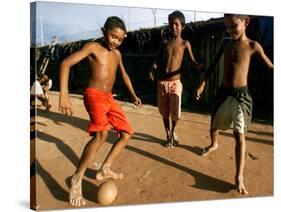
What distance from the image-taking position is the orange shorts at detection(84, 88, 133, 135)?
400 cm

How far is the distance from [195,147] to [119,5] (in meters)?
1.80

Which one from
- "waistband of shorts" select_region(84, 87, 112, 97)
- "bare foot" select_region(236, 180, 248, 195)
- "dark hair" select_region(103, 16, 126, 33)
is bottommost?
"bare foot" select_region(236, 180, 248, 195)

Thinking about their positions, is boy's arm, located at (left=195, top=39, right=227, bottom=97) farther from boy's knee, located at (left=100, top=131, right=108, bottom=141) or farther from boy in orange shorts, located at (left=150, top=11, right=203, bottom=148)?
boy's knee, located at (left=100, top=131, right=108, bottom=141)

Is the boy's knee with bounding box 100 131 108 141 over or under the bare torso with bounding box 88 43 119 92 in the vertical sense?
under

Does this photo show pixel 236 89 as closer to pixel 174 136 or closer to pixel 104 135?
pixel 174 136

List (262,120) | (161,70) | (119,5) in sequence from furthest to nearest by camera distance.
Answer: (262,120) → (161,70) → (119,5)

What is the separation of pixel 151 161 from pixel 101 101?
934 mm

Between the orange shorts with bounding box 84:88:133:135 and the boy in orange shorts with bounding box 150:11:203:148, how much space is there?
61 centimetres

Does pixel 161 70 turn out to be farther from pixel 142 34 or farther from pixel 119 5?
pixel 119 5

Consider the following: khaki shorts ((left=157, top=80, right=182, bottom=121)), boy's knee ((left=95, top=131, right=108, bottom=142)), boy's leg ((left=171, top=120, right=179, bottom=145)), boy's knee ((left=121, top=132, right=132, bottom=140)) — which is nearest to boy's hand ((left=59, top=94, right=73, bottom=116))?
boy's knee ((left=95, top=131, right=108, bottom=142))

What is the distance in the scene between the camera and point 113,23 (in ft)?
13.5

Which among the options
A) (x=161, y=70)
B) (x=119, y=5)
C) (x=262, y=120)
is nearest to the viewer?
(x=119, y=5)

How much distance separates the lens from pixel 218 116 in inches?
185
